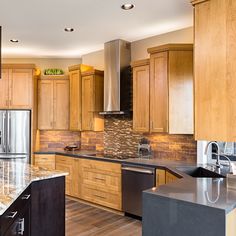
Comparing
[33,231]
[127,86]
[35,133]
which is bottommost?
[33,231]

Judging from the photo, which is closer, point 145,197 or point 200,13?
point 145,197

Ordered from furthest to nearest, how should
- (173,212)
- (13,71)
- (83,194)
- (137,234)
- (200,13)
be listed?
(13,71), (83,194), (137,234), (200,13), (173,212)

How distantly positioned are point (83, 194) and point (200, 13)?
3.51m

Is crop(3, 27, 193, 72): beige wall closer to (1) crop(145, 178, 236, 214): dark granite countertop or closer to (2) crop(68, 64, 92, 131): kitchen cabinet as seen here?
(2) crop(68, 64, 92, 131): kitchen cabinet

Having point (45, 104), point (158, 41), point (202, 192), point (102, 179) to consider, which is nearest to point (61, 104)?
point (45, 104)

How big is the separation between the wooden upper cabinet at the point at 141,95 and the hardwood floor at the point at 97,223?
143cm

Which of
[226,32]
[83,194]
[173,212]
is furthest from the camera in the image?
[83,194]

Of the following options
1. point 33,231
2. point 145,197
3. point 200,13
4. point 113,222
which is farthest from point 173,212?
point 113,222

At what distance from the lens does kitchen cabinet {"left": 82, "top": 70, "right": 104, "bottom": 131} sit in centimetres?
498

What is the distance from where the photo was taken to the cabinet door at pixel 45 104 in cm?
554

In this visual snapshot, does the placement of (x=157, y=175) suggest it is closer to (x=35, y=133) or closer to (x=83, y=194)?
(x=83, y=194)

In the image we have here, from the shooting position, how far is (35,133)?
5445 millimetres

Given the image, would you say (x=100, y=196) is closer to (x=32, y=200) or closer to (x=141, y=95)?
(x=141, y=95)

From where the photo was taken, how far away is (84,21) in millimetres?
3828
